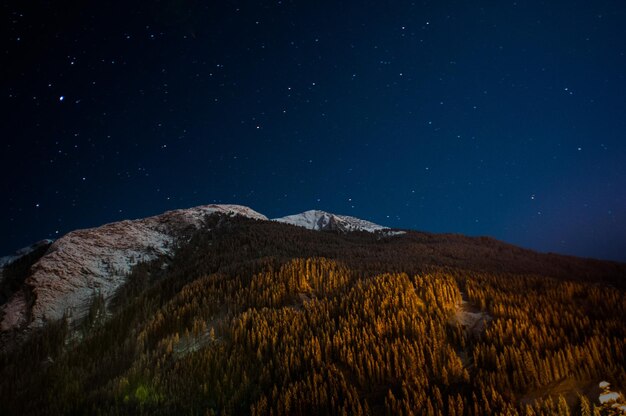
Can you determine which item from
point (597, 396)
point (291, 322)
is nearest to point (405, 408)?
point (597, 396)

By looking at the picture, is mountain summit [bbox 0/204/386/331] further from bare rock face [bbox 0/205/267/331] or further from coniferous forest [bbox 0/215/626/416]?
coniferous forest [bbox 0/215/626/416]

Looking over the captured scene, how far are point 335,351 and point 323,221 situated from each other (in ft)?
162

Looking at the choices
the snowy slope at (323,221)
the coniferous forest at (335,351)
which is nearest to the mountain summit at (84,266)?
the coniferous forest at (335,351)

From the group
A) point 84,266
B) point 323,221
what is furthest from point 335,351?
point 323,221

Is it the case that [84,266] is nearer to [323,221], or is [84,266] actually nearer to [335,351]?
[335,351]

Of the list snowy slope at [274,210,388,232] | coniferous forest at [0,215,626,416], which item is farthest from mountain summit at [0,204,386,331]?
snowy slope at [274,210,388,232]

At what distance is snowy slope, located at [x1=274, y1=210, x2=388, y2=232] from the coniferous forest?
36.7m

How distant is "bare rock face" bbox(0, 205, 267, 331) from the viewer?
1852 cm

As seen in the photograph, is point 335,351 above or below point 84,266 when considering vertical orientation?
below

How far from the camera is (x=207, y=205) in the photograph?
4384 centimetres

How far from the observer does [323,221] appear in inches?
2285

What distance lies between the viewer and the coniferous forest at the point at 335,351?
6082 mm

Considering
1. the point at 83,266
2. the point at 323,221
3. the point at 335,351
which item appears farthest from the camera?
the point at 323,221

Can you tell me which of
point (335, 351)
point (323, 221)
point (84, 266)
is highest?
point (323, 221)
